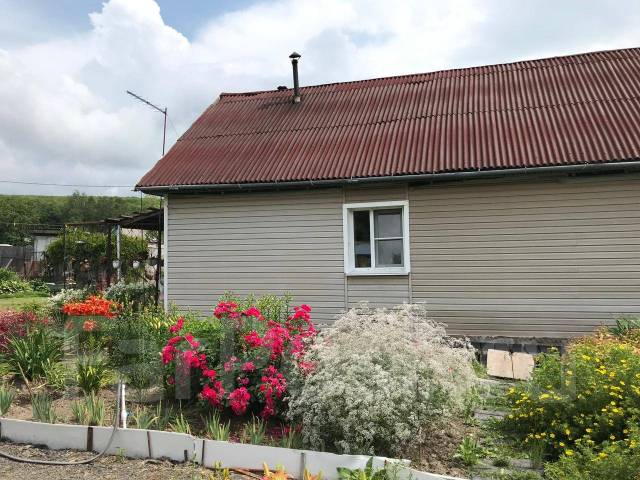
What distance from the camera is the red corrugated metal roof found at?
8773mm

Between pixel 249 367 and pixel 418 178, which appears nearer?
pixel 249 367

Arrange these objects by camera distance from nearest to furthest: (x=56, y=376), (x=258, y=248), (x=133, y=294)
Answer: (x=56, y=376) < (x=258, y=248) < (x=133, y=294)

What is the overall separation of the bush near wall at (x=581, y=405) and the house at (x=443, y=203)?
145 inches

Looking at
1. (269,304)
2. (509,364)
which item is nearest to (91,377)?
(269,304)

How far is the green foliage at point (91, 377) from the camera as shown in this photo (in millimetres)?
6023

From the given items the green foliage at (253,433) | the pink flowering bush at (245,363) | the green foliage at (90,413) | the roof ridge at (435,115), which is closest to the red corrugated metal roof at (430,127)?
the roof ridge at (435,115)

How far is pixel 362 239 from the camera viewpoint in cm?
965

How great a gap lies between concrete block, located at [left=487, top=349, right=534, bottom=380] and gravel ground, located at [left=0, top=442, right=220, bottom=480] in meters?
4.61

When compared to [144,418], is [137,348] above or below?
above

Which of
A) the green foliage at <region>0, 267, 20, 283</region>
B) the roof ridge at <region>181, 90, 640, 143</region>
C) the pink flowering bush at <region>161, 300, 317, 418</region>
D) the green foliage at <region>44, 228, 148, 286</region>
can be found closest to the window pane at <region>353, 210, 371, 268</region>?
the roof ridge at <region>181, 90, 640, 143</region>

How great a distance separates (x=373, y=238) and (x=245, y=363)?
A: 16.2ft

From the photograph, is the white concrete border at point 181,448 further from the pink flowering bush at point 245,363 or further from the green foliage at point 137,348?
the green foliage at point 137,348

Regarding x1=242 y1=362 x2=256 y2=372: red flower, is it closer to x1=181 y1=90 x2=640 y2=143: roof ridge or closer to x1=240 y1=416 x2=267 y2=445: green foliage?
x1=240 y1=416 x2=267 y2=445: green foliage

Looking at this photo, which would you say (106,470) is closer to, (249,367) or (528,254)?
(249,367)
